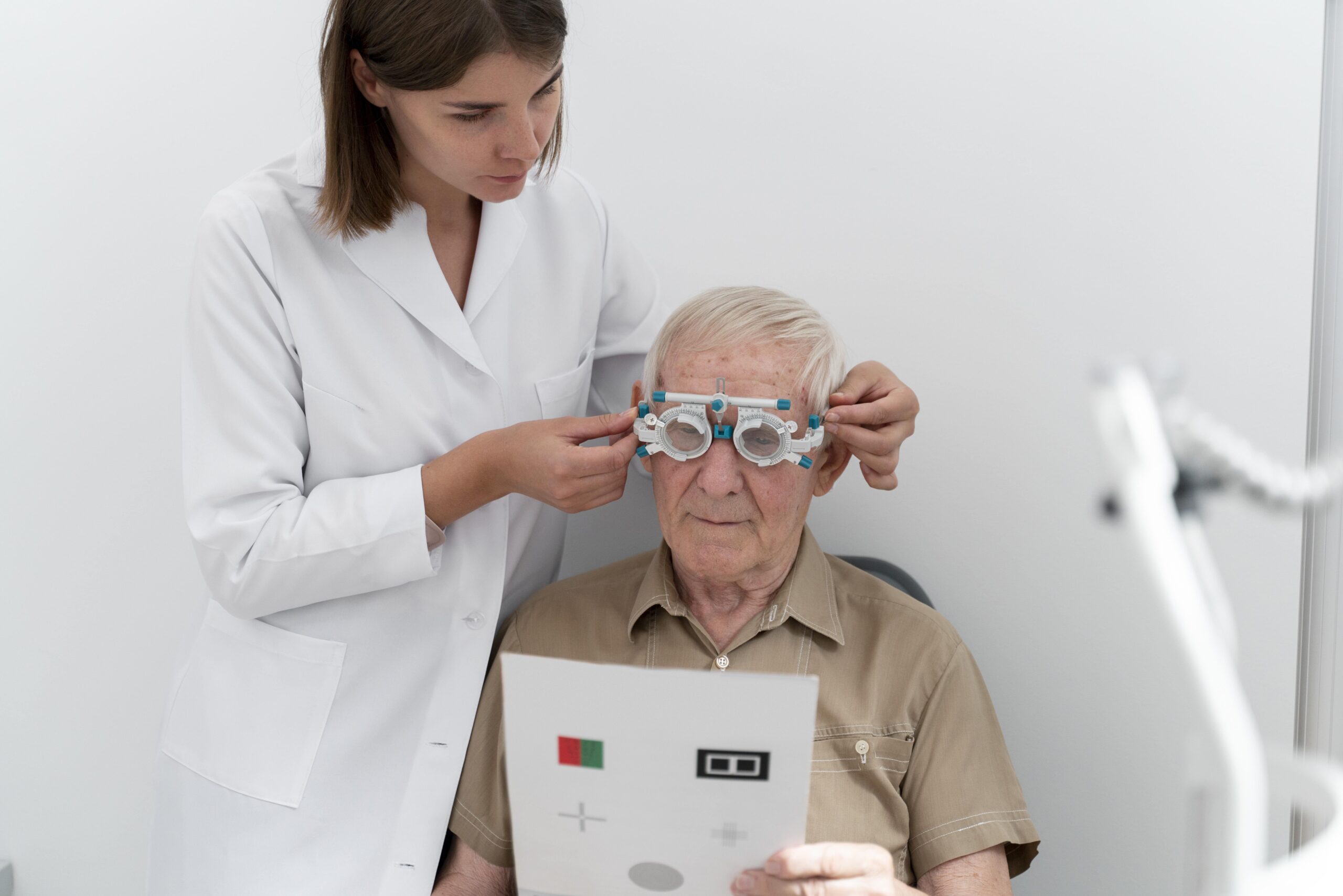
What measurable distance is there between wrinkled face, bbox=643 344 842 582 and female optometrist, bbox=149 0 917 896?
0.28 ft

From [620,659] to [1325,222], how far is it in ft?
4.31

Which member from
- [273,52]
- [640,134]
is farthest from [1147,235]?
[273,52]

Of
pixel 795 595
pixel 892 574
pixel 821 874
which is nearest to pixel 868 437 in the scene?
pixel 795 595

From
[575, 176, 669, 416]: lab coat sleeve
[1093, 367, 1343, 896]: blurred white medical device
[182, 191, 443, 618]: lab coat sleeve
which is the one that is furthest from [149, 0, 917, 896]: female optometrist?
[1093, 367, 1343, 896]: blurred white medical device

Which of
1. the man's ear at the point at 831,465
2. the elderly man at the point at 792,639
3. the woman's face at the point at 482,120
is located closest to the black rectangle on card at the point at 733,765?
the elderly man at the point at 792,639

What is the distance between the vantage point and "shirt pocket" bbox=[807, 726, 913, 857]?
1490 mm

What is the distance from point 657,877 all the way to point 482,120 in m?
0.95

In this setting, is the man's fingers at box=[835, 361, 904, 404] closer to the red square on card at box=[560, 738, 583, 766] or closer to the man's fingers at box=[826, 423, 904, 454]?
the man's fingers at box=[826, 423, 904, 454]

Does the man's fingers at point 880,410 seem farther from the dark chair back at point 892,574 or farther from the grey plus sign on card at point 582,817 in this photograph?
the grey plus sign on card at point 582,817

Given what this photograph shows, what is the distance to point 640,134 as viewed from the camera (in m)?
1.94

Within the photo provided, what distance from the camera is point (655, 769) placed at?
1.17 metres

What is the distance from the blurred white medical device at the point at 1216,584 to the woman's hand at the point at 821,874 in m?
0.66

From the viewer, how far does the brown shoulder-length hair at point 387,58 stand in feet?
4.17

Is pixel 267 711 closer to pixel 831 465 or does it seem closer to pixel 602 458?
pixel 602 458
